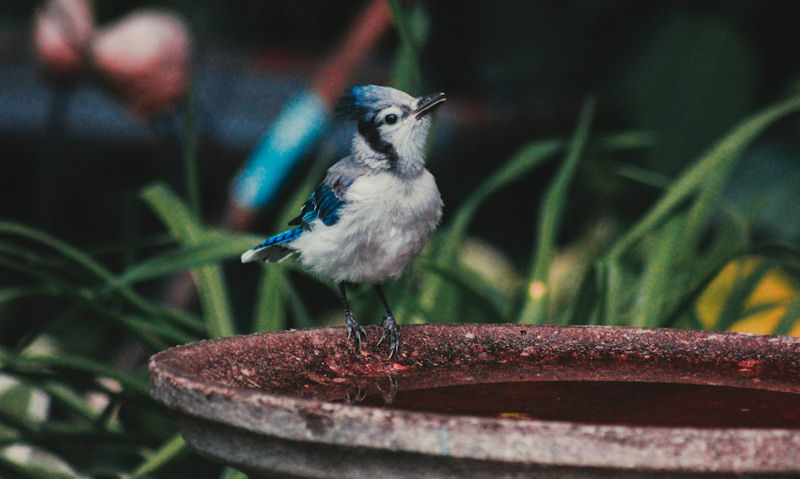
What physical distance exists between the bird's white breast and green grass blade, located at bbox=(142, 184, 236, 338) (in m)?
0.46

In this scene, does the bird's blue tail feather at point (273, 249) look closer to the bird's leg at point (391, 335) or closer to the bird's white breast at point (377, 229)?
the bird's white breast at point (377, 229)

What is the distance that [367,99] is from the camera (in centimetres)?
156

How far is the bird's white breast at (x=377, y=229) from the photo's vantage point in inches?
58.8

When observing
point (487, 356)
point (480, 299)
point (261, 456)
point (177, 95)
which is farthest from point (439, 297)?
point (261, 456)

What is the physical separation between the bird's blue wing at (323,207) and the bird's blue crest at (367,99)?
0.12 m

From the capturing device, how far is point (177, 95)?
2.84m

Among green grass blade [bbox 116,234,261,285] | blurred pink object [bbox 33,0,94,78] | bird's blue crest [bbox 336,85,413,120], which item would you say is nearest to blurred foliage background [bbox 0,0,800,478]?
green grass blade [bbox 116,234,261,285]

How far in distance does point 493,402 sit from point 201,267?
0.95 meters

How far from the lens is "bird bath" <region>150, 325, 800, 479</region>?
76 centimetres

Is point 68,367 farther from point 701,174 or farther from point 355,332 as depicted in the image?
point 701,174

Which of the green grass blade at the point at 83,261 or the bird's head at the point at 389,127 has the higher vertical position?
the bird's head at the point at 389,127

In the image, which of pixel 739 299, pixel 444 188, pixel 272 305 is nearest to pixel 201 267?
pixel 272 305

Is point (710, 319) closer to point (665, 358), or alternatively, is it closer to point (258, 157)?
point (258, 157)

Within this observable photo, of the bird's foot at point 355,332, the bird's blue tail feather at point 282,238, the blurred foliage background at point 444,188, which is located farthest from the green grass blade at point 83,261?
the bird's foot at point 355,332
